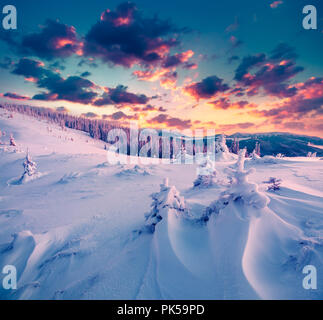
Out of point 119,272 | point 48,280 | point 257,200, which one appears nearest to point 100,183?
point 48,280

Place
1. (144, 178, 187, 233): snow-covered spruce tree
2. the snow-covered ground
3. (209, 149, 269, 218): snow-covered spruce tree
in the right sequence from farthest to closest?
(144, 178, 187, 233): snow-covered spruce tree → (209, 149, 269, 218): snow-covered spruce tree → the snow-covered ground


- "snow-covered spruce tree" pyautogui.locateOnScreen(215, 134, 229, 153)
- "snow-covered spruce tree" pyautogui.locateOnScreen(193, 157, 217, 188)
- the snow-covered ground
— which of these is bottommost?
the snow-covered ground

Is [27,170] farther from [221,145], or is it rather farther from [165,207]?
[221,145]

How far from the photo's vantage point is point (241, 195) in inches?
134

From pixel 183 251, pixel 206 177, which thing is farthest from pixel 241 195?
pixel 206 177

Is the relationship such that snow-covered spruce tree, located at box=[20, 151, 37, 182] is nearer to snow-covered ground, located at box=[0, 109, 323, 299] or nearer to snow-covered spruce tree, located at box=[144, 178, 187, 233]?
snow-covered ground, located at box=[0, 109, 323, 299]

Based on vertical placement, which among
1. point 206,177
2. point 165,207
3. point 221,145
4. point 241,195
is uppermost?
point 221,145

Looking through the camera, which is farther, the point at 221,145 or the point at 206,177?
the point at 221,145

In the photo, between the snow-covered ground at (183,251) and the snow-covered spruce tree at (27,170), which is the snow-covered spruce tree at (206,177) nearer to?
the snow-covered ground at (183,251)

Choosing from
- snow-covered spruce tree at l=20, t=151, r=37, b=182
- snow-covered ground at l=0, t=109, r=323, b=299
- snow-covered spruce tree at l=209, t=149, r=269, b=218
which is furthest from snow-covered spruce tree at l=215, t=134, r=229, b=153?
snow-covered spruce tree at l=20, t=151, r=37, b=182

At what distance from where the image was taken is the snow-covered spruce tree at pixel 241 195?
3.20 metres

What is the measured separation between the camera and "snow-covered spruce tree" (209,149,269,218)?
3204 mm
